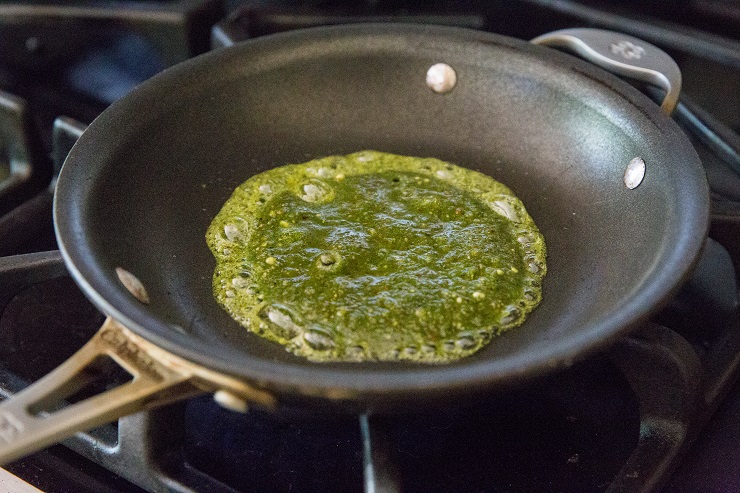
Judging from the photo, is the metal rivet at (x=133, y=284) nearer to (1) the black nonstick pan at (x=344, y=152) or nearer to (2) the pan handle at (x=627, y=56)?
(1) the black nonstick pan at (x=344, y=152)

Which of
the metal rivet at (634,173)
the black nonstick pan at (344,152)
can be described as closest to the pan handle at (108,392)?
the black nonstick pan at (344,152)

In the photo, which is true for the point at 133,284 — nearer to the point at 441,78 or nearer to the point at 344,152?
the point at 344,152

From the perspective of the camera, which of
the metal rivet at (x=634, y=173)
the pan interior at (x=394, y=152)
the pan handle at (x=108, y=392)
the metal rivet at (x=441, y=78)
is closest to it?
the pan handle at (x=108, y=392)

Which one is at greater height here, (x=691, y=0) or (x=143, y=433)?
(x=691, y=0)

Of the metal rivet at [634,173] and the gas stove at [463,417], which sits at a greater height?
the metal rivet at [634,173]

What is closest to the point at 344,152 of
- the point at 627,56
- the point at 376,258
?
the point at 376,258

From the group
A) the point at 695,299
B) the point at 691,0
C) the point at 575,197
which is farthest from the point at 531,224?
the point at 691,0

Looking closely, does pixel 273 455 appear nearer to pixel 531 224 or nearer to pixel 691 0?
pixel 531 224
